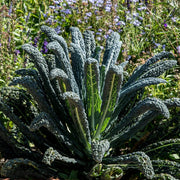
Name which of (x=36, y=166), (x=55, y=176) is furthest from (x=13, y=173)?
(x=55, y=176)

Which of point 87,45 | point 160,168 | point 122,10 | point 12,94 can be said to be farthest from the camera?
point 122,10

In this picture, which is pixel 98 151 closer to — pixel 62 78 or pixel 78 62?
pixel 62 78

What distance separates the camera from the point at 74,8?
480 centimetres

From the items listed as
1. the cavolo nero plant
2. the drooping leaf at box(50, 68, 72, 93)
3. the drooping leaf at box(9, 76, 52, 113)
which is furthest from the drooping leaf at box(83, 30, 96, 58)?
the drooping leaf at box(9, 76, 52, 113)

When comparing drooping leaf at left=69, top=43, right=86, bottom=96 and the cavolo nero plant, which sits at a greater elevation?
drooping leaf at left=69, top=43, right=86, bottom=96

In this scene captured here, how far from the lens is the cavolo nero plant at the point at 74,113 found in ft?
6.38

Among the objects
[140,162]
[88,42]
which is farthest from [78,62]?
[140,162]

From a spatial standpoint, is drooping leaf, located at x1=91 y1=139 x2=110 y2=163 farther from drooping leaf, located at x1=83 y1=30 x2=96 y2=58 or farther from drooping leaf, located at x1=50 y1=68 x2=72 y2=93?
drooping leaf, located at x1=83 y1=30 x2=96 y2=58

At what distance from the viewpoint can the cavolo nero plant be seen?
195 cm

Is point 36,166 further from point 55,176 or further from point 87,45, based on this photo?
point 87,45

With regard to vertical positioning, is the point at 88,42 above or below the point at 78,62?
above

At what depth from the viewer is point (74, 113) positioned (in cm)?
202

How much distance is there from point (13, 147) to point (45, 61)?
0.67 m

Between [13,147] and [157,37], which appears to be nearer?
[13,147]
